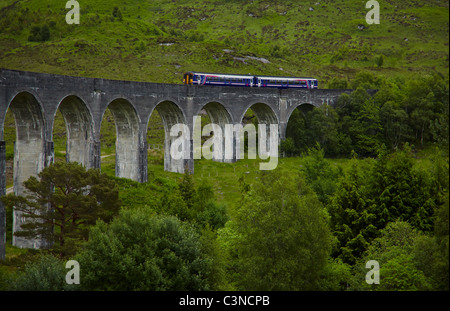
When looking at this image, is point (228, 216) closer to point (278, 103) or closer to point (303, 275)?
point (303, 275)

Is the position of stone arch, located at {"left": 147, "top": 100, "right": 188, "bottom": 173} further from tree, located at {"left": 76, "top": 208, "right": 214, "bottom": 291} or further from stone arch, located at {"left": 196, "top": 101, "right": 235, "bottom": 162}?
tree, located at {"left": 76, "top": 208, "right": 214, "bottom": 291}

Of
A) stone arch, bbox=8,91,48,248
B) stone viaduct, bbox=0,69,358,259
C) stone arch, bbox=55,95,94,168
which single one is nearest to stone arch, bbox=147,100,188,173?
stone viaduct, bbox=0,69,358,259

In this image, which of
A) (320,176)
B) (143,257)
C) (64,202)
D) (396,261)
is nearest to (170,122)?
(320,176)

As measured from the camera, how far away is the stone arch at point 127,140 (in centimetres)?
5069

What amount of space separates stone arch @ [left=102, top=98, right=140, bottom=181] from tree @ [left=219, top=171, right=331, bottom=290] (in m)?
23.4

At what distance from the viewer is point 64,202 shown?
3419 centimetres

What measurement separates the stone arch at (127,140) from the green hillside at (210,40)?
32.6 m

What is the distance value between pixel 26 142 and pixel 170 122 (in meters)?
20.4

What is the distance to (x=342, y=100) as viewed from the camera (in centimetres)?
7331

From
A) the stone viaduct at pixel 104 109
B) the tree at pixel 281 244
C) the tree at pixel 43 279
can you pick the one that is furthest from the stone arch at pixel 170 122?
the tree at pixel 43 279

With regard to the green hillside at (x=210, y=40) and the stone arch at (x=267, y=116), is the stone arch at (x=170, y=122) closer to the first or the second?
the stone arch at (x=267, y=116)

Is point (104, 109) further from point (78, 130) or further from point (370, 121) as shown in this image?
point (370, 121)
